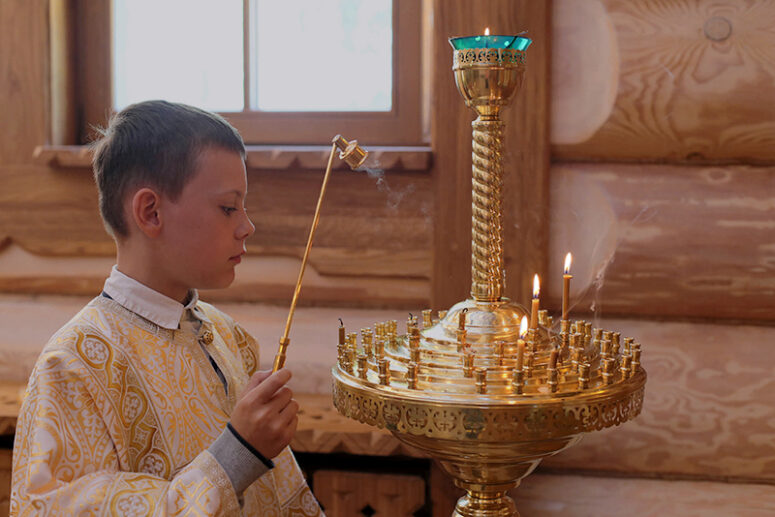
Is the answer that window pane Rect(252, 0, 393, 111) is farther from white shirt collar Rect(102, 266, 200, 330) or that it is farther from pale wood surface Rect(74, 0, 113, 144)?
white shirt collar Rect(102, 266, 200, 330)

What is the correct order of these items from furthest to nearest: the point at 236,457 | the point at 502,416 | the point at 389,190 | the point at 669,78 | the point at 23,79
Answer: the point at 23,79
the point at 389,190
the point at 669,78
the point at 236,457
the point at 502,416

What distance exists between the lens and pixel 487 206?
130 centimetres

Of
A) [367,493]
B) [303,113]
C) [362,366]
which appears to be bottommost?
[367,493]

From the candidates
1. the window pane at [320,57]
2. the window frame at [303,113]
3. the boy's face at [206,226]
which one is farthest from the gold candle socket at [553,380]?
the window pane at [320,57]

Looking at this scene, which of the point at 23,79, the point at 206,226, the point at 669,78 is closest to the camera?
the point at 206,226

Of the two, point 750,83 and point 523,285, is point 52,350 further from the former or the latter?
point 750,83

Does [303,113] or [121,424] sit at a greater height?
[303,113]

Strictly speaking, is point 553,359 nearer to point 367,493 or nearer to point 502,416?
point 502,416

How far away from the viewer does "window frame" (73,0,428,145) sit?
7.39 feet

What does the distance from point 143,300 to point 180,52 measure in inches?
49.2

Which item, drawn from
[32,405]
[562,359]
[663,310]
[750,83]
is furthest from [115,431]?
[750,83]

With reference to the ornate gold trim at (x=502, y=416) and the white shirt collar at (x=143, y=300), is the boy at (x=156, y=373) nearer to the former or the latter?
the white shirt collar at (x=143, y=300)

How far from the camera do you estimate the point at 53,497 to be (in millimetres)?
1156

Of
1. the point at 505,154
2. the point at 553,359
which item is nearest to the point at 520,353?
the point at 553,359
